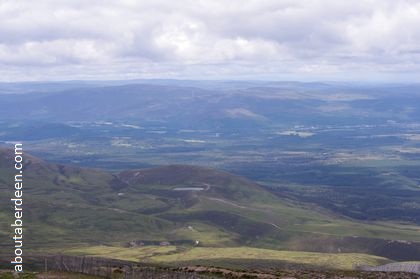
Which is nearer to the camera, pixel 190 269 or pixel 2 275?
pixel 2 275

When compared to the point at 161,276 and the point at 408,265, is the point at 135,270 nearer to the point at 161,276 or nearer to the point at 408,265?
the point at 161,276

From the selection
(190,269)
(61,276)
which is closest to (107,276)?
(61,276)

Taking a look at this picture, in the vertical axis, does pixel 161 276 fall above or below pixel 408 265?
above

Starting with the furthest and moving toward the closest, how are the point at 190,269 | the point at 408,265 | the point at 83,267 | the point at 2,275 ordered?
1. the point at 408,265
2. the point at 83,267
3. the point at 190,269
4. the point at 2,275

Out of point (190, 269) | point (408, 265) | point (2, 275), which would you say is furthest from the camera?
point (408, 265)

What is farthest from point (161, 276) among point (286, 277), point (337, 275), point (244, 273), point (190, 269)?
point (337, 275)

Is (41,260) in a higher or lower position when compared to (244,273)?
lower

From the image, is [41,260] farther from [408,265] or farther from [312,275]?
[408,265]

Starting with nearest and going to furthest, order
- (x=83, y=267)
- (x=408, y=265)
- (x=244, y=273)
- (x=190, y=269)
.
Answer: (x=244, y=273)
(x=190, y=269)
(x=83, y=267)
(x=408, y=265)

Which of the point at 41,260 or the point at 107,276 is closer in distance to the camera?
the point at 107,276
